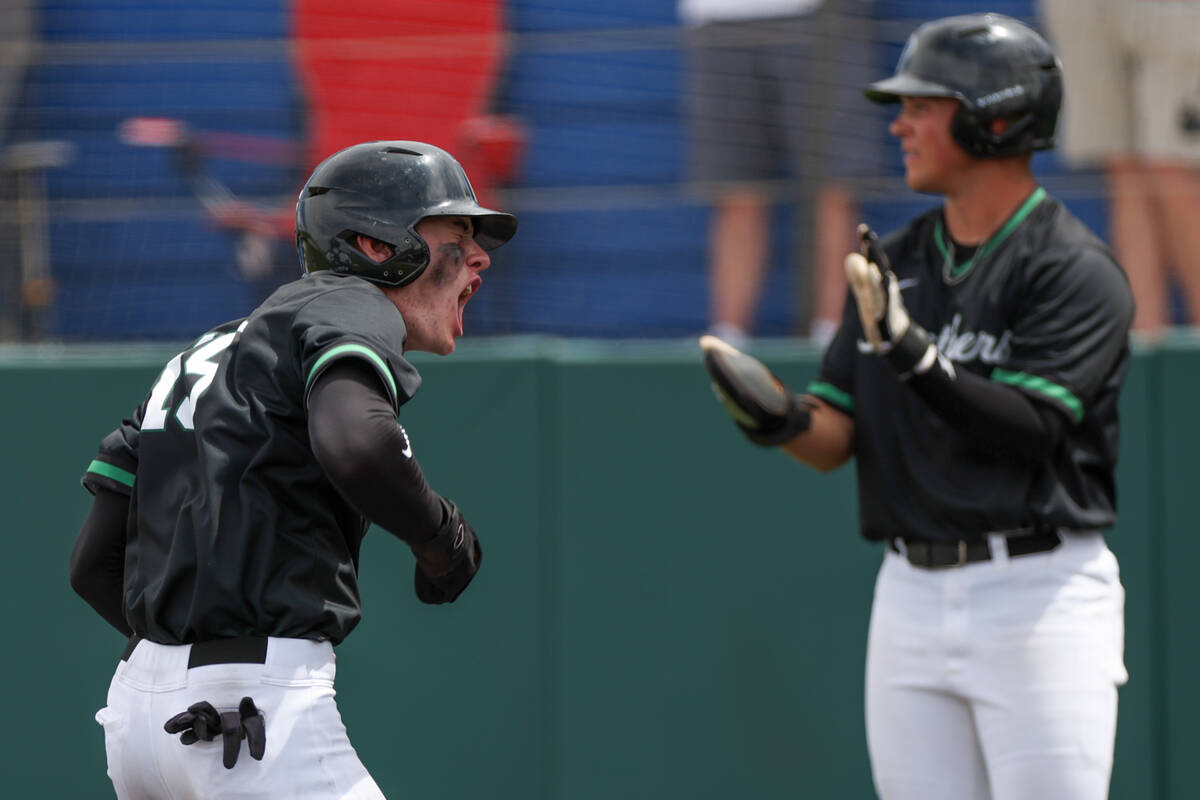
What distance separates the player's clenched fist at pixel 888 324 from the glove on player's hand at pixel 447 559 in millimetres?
979

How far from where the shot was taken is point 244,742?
225 cm

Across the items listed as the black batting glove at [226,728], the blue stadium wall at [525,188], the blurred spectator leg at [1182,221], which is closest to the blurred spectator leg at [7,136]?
the blue stadium wall at [525,188]

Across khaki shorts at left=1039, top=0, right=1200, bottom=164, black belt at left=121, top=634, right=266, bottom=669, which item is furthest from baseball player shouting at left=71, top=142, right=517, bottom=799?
khaki shorts at left=1039, top=0, right=1200, bottom=164

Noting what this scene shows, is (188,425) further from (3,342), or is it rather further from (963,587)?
(3,342)

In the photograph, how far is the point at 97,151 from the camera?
17.9ft

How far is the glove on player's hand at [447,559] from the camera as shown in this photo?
2.35m

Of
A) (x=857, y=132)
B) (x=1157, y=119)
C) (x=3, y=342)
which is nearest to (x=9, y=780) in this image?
(x=3, y=342)

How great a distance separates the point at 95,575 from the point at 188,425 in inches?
17.7

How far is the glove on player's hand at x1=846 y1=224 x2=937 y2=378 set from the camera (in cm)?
298

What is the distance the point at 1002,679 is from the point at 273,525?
1.60m

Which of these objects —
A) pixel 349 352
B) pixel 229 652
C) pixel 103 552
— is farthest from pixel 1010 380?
pixel 103 552

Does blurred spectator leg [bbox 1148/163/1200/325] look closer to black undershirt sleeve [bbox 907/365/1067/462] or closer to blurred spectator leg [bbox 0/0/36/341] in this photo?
black undershirt sleeve [bbox 907/365/1067/462]

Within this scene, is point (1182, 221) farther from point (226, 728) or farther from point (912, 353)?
point (226, 728)

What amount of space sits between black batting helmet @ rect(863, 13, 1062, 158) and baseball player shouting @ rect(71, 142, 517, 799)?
139 cm
